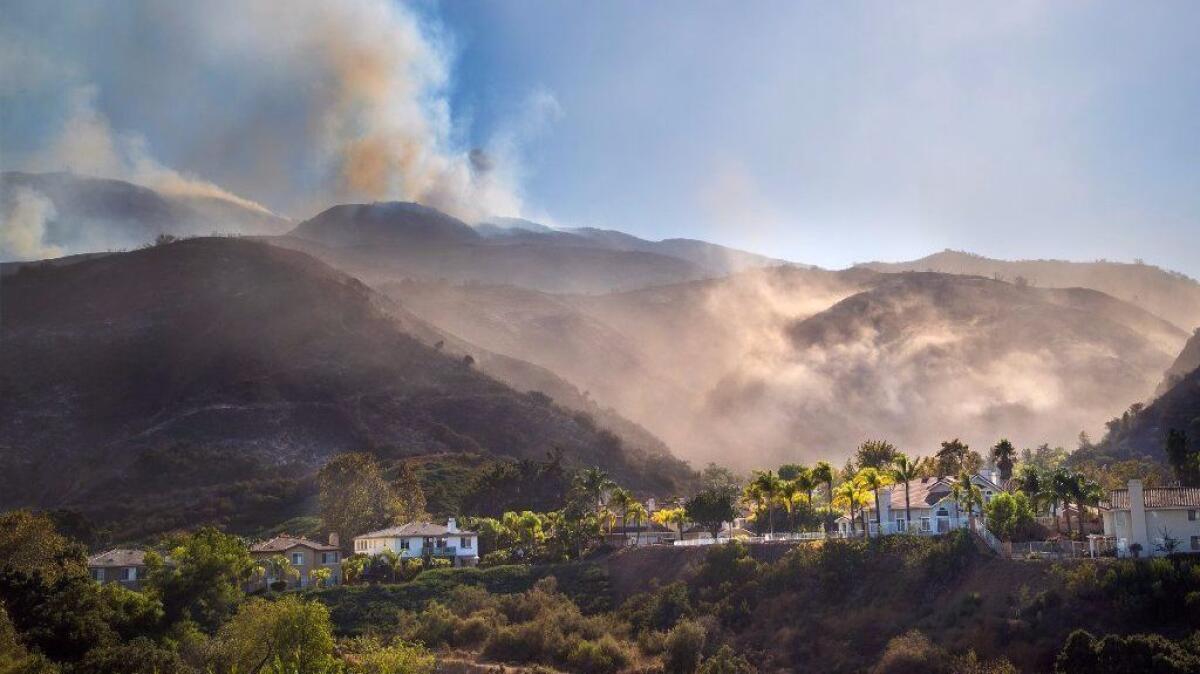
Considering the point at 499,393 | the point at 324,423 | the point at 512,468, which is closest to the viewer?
the point at 512,468

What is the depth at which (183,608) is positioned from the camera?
68875 millimetres

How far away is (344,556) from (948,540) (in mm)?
58807

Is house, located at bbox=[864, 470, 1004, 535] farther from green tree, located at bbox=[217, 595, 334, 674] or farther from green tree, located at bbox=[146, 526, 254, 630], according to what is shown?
green tree, located at bbox=[146, 526, 254, 630]

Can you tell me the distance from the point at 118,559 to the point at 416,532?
2590 cm

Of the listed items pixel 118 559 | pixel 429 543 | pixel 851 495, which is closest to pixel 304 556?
pixel 429 543

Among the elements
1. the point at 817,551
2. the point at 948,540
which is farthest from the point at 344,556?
the point at 948,540

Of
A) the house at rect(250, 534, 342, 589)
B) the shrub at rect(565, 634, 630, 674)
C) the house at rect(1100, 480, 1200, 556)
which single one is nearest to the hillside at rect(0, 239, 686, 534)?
the house at rect(250, 534, 342, 589)

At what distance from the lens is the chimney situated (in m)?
60.8

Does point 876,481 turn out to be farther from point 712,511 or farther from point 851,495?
point 712,511

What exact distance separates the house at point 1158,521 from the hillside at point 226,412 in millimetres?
99707

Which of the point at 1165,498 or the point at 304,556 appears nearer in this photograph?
the point at 1165,498

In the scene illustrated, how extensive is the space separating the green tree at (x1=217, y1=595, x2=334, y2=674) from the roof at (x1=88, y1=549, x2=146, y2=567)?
3240 centimetres

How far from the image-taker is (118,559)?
86375mm

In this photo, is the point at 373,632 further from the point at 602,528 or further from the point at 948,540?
the point at 948,540
